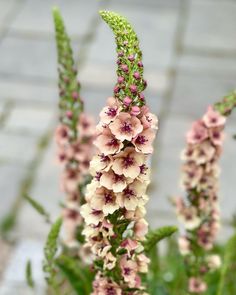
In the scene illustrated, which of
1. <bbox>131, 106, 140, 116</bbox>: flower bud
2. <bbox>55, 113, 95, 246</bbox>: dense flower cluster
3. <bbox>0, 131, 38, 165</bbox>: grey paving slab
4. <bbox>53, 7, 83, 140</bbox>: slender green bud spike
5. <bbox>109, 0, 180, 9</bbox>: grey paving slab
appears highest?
<bbox>109, 0, 180, 9</bbox>: grey paving slab

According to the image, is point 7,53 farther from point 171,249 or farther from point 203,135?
point 203,135

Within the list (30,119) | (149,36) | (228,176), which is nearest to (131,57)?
(228,176)

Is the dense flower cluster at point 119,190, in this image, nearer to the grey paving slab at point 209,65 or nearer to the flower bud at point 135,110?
the flower bud at point 135,110

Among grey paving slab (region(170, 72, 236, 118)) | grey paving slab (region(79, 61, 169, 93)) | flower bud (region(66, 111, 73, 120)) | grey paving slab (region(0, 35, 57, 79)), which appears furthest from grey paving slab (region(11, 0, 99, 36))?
flower bud (region(66, 111, 73, 120))

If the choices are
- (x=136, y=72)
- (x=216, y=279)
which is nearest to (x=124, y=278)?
(x=136, y=72)

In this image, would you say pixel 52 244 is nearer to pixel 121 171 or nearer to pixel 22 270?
pixel 121 171

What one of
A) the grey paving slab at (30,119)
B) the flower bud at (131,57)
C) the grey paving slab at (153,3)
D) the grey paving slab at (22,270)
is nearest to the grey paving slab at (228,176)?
→ the grey paving slab at (22,270)

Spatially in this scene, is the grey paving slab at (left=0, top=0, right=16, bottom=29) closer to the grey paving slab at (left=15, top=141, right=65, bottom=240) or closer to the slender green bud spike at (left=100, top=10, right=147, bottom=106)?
the grey paving slab at (left=15, top=141, right=65, bottom=240)
